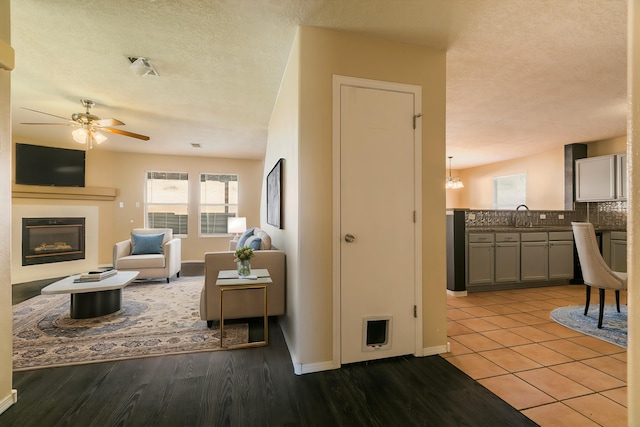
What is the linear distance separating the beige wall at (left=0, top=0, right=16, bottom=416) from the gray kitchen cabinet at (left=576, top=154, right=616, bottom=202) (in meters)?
7.45

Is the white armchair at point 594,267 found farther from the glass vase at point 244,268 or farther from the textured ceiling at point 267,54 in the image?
the glass vase at point 244,268

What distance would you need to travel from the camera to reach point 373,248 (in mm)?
2311

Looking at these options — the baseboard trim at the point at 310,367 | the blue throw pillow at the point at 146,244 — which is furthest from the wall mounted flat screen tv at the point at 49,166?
the baseboard trim at the point at 310,367

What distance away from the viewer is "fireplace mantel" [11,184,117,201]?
5.26 metres

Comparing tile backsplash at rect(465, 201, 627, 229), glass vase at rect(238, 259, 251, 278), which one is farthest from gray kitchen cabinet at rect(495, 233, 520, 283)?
glass vase at rect(238, 259, 251, 278)

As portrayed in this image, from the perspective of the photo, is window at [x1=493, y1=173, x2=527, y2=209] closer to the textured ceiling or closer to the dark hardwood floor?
the textured ceiling

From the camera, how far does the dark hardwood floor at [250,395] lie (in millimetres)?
1660

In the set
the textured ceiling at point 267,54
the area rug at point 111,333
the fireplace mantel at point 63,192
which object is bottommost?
the area rug at point 111,333

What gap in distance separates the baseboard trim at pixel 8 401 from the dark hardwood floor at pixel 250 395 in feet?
0.08

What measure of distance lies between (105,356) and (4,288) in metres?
0.95

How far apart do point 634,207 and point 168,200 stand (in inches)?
295

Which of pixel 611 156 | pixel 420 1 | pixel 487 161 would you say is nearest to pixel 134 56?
pixel 420 1

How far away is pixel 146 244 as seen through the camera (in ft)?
16.1

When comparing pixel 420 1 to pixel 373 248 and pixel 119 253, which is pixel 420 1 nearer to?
pixel 373 248
